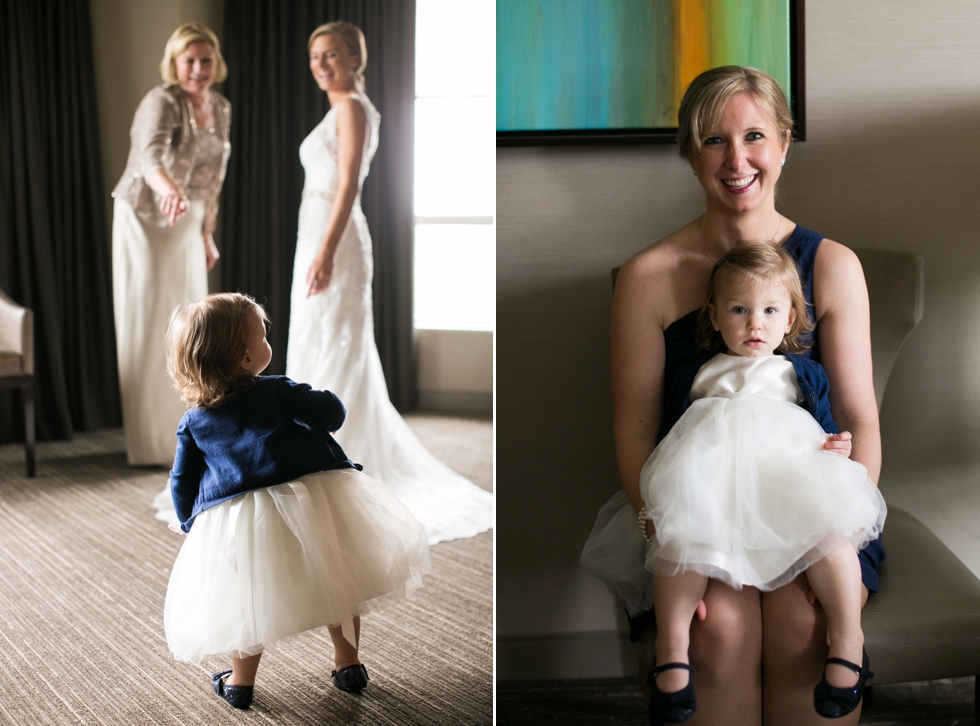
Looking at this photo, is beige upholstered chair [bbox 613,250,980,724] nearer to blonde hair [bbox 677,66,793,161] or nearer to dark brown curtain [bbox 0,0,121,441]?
blonde hair [bbox 677,66,793,161]

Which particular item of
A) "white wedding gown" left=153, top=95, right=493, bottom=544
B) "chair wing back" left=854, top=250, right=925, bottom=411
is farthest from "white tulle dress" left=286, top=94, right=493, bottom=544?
"chair wing back" left=854, top=250, right=925, bottom=411

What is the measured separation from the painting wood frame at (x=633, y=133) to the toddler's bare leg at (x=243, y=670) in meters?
1.08

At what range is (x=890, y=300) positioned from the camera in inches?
59.4

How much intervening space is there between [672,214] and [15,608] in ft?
4.60

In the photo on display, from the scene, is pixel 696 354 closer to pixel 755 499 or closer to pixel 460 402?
pixel 755 499

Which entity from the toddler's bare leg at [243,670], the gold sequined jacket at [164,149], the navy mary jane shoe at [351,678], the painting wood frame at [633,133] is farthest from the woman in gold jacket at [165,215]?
the painting wood frame at [633,133]

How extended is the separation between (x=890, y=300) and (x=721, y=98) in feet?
1.81

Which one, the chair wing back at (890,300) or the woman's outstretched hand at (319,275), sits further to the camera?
the chair wing back at (890,300)

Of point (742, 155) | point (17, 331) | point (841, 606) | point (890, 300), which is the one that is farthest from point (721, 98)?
point (17, 331)

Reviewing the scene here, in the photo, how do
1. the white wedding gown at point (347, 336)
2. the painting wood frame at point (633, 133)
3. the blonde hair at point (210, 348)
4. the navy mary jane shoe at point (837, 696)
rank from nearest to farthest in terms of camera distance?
the navy mary jane shoe at point (837, 696), the blonde hair at point (210, 348), the white wedding gown at point (347, 336), the painting wood frame at point (633, 133)

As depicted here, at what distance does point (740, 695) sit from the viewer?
3.73 ft

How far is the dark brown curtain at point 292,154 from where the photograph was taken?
4.08ft

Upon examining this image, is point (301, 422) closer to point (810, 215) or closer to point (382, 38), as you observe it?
point (382, 38)

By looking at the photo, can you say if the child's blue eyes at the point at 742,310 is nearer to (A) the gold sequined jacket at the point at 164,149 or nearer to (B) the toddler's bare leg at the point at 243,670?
(A) the gold sequined jacket at the point at 164,149
